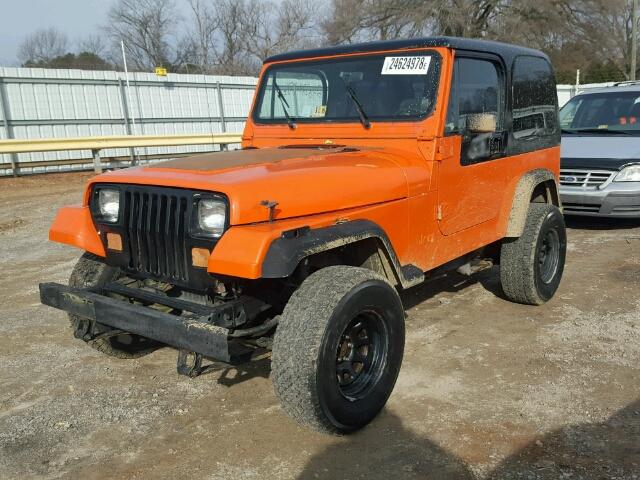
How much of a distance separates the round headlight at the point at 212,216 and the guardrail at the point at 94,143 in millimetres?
10378

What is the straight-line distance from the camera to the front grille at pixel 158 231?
3002mm

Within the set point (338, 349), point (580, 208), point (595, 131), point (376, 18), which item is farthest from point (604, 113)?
point (376, 18)

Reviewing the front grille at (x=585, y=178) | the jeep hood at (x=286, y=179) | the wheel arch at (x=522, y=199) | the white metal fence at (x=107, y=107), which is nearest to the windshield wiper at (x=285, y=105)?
the jeep hood at (x=286, y=179)

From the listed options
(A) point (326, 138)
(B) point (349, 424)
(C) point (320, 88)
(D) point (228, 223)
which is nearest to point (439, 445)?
(B) point (349, 424)

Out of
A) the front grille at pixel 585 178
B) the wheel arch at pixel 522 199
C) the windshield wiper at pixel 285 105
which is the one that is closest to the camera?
the windshield wiper at pixel 285 105

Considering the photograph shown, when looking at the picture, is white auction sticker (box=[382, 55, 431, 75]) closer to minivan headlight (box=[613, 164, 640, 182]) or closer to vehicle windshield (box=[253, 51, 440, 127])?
vehicle windshield (box=[253, 51, 440, 127])

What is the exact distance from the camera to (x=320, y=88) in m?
4.30

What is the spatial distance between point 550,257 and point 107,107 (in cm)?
1366

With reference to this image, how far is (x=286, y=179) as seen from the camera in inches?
121

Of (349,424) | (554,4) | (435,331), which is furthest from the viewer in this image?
(554,4)

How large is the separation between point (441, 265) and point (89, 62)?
131 ft

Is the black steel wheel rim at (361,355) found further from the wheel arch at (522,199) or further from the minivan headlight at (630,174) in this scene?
the minivan headlight at (630,174)

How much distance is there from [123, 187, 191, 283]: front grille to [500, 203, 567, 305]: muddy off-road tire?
285 cm

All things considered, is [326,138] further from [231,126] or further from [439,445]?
[231,126]
